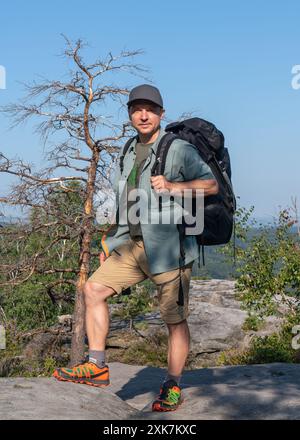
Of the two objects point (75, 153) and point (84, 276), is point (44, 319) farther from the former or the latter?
point (75, 153)

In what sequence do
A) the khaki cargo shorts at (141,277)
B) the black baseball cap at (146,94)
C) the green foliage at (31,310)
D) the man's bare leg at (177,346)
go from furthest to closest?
1. the green foliage at (31,310)
2. the man's bare leg at (177,346)
3. the khaki cargo shorts at (141,277)
4. the black baseball cap at (146,94)

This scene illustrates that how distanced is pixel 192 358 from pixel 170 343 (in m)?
16.8

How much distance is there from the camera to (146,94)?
4723 millimetres

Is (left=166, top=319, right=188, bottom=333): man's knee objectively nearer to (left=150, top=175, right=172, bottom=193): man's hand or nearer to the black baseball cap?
(left=150, top=175, right=172, bottom=193): man's hand

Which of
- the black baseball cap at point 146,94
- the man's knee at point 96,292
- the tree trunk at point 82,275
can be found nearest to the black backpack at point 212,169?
the black baseball cap at point 146,94

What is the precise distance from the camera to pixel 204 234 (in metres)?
4.77

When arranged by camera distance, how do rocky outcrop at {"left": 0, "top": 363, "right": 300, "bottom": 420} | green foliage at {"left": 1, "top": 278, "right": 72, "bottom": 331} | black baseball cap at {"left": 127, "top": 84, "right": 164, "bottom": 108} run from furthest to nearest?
green foliage at {"left": 1, "top": 278, "right": 72, "bottom": 331} → black baseball cap at {"left": 127, "top": 84, "right": 164, "bottom": 108} → rocky outcrop at {"left": 0, "top": 363, "right": 300, "bottom": 420}

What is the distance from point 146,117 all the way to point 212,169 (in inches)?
25.2

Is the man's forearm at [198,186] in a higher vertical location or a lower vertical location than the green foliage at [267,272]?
higher

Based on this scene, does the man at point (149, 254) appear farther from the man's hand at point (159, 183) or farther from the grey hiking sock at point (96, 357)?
the man's hand at point (159, 183)

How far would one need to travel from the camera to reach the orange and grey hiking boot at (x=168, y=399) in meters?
4.84

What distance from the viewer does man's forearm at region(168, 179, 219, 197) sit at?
179 inches

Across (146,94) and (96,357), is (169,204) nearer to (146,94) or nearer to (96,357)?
(146,94)

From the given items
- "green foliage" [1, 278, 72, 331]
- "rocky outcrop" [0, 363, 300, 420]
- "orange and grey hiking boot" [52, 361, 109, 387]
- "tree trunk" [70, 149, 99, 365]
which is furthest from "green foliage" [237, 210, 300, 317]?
"orange and grey hiking boot" [52, 361, 109, 387]
